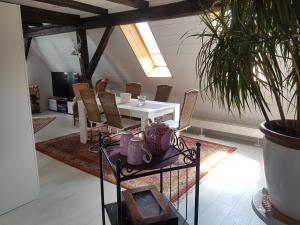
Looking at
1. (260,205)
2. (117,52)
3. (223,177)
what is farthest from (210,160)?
(117,52)

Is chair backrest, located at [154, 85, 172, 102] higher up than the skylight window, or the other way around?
the skylight window

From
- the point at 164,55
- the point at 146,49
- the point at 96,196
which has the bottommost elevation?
the point at 96,196

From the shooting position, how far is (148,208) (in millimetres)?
1408

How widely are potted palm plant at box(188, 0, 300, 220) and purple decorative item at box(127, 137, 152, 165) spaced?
52cm

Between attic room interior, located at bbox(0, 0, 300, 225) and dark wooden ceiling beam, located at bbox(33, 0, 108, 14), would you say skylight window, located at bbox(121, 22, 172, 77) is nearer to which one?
attic room interior, located at bbox(0, 0, 300, 225)

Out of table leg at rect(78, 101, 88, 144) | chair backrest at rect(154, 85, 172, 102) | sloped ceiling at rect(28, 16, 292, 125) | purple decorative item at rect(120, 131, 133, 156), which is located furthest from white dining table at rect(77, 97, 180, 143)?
purple decorative item at rect(120, 131, 133, 156)

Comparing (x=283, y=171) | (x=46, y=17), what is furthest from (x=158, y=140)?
(x=46, y=17)

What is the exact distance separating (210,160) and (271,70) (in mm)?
2376

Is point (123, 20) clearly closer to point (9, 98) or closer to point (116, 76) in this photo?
point (116, 76)

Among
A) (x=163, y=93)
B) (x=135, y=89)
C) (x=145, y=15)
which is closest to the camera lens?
(x=145, y=15)

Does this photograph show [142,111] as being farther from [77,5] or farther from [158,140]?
[158,140]

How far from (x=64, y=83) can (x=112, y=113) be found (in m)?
3.99

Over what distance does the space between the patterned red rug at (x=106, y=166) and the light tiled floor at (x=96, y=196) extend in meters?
0.11

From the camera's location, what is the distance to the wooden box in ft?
4.23
